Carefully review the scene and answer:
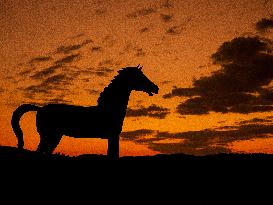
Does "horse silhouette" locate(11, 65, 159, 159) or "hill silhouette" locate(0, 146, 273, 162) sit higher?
"horse silhouette" locate(11, 65, 159, 159)

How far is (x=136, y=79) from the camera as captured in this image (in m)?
12.0

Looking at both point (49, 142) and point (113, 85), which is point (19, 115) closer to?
point (49, 142)

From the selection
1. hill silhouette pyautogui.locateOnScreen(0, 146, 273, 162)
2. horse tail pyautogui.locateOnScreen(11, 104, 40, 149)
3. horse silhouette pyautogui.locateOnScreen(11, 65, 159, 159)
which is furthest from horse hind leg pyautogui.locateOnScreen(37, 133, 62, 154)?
hill silhouette pyautogui.locateOnScreen(0, 146, 273, 162)

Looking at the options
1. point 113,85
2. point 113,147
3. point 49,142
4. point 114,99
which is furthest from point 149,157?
point 49,142

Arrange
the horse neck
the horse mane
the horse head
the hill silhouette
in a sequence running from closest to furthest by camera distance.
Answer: the hill silhouette < the horse neck < the horse mane < the horse head

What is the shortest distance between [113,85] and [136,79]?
762 mm

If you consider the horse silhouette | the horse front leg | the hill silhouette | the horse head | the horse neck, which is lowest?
the hill silhouette

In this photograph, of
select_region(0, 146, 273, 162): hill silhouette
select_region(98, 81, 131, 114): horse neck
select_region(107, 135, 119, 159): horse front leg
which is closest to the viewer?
select_region(0, 146, 273, 162): hill silhouette

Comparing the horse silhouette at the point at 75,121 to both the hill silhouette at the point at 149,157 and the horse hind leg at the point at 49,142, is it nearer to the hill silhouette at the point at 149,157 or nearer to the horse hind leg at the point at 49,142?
the horse hind leg at the point at 49,142

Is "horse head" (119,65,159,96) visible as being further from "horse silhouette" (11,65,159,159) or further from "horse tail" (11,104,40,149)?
"horse tail" (11,104,40,149)

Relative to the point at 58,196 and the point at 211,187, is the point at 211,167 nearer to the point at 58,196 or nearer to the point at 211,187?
the point at 211,187

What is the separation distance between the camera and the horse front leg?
10438mm

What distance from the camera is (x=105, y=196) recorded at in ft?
23.2

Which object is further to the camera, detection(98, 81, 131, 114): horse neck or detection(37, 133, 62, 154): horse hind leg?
detection(98, 81, 131, 114): horse neck
